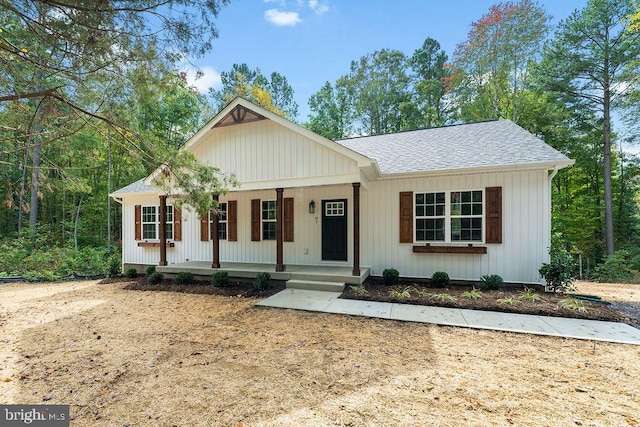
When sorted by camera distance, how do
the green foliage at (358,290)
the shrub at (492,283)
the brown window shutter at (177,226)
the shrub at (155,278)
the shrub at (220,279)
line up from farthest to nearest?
the brown window shutter at (177,226) < the shrub at (155,278) < the shrub at (220,279) < the shrub at (492,283) < the green foliage at (358,290)

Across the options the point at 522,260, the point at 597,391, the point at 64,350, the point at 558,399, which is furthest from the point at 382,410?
the point at 522,260

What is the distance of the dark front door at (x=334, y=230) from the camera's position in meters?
8.19

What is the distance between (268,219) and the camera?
349 inches

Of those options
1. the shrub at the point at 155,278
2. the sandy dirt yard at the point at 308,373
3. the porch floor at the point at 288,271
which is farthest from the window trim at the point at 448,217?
the shrub at the point at 155,278

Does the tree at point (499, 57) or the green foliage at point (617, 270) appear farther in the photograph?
the tree at point (499, 57)

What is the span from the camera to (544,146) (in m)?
6.83

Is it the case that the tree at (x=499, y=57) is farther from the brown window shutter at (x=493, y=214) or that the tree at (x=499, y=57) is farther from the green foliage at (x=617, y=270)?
the brown window shutter at (x=493, y=214)

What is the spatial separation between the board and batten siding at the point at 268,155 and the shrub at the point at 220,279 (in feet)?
8.21

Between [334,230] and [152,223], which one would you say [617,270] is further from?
[152,223]

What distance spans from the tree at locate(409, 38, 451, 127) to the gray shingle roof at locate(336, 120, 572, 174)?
11.2m

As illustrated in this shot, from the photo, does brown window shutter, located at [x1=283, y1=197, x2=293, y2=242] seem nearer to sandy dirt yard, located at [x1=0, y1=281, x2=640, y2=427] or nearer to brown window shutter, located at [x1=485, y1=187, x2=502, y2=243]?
sandy dirt yard, located at [x1=0, y1=281, x2=640, y2=427]

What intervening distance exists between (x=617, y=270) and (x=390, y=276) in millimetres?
11211

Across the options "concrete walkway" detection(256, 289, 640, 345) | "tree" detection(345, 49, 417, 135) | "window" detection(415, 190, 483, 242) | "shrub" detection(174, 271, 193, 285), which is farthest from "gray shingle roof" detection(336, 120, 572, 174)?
"tree" detection(345, 49, 417, 135)

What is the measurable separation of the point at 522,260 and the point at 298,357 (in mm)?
5910
